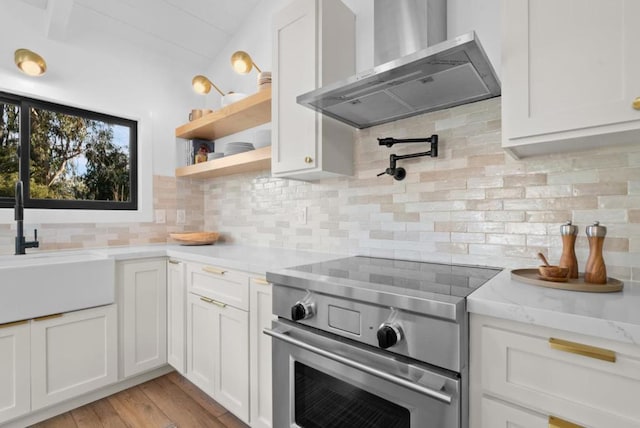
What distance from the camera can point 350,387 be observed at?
115cm

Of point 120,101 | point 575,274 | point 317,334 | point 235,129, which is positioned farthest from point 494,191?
→ point 120,101

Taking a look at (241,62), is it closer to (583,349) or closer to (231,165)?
(231,165)

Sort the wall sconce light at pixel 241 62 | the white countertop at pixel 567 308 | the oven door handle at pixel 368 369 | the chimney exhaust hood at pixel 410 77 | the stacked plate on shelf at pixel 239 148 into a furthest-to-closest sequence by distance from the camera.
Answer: the stacked plate on shelf at pixel 239 148, the wall sconce light at pixel 241 62, the chimney exhaust hood at pixel 410 77, the oven door handle at pixel 368 369, the white countertop at pixel 567 308

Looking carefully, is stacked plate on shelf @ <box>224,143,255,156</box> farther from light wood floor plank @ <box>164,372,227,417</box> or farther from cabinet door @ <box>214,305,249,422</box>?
light wood floor plank @ <box>164,372,227,417</box>

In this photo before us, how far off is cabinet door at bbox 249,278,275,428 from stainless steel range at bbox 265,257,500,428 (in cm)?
16

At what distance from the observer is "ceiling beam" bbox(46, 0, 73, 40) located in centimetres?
205

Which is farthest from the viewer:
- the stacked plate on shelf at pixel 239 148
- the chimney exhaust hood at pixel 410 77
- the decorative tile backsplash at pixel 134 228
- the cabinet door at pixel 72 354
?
the stacked plate on shelf at pixel 239 148

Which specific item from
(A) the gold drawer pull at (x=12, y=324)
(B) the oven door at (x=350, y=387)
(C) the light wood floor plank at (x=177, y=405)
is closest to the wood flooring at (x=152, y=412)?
(C) the light wood floor plank at (x=177, y=405)

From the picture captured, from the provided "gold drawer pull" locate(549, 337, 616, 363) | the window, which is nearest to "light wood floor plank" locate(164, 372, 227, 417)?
the window

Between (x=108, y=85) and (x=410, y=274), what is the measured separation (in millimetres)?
2728

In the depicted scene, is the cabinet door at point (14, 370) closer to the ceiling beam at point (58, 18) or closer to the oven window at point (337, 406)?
the oven window at point (337, 406)

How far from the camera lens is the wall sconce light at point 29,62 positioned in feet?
6.72

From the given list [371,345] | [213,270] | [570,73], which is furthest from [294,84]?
[371,345]

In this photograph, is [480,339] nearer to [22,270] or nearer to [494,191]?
[494,191]
